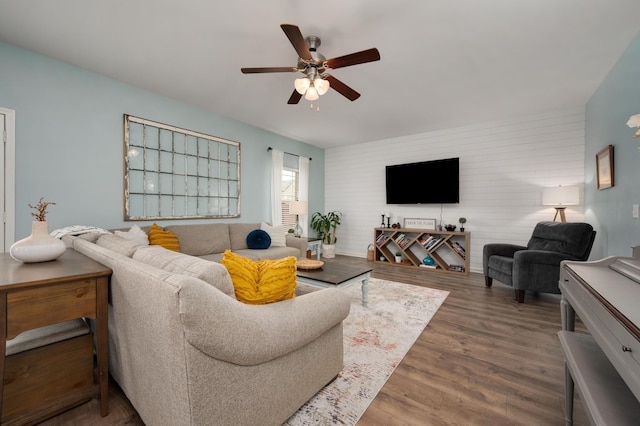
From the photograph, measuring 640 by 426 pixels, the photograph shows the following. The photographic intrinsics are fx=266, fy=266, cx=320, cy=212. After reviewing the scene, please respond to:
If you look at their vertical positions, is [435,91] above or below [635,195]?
above

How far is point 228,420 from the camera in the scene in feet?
3.42

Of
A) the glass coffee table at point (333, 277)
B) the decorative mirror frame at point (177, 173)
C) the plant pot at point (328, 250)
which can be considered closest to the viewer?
the glass coffee table at point (333, 277)

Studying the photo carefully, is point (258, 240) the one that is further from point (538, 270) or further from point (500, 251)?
point (538, 270)

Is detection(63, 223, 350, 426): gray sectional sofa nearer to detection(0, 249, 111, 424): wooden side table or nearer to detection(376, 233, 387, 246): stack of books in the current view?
detection(0, 249, 111, 424): wooden side table

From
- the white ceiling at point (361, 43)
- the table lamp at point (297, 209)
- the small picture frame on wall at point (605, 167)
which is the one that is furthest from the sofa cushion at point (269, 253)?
the small picture frame on wall at point (605, 167)

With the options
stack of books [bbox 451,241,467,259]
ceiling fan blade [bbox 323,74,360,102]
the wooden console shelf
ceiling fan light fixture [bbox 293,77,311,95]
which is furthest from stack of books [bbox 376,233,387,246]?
ceiling fan light fixture [bbox 293,77,311,95]

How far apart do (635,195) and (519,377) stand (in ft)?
6.35

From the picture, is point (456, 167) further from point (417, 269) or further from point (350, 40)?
point (350, 40)

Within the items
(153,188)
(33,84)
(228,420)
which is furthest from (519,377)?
(33,84)

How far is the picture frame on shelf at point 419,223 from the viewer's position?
517cm

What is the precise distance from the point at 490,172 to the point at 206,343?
510cm

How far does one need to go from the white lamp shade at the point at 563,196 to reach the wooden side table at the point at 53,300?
492cm

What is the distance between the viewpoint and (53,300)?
48.9 inches

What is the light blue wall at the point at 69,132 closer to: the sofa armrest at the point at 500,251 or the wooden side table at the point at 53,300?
the wooden side table at the point at 53,300
